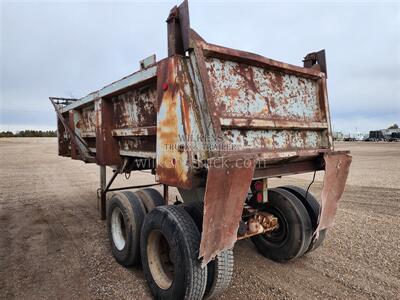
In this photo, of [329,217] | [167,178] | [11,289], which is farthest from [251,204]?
[11,289]

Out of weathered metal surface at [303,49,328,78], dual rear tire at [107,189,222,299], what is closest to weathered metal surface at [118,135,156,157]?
dual rear tire at [107,189,222,299]

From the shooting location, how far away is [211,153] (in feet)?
7.97

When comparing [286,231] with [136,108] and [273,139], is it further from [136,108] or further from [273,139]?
[136,108]

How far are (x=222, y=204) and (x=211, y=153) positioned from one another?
1.44ft

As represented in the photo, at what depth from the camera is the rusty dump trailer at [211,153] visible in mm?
2416

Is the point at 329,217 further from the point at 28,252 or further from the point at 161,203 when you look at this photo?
the point at 28,252

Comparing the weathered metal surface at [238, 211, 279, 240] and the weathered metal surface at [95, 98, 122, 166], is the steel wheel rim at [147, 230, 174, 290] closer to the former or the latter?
the weathered metal surface at [238, 211, 279, 240]

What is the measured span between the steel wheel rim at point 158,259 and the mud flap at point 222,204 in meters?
0.69

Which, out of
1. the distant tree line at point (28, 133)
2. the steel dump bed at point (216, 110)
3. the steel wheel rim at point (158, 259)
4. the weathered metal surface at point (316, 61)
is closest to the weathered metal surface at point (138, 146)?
the steel dump bed at point (216, 110)

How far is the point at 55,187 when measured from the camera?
9.06m

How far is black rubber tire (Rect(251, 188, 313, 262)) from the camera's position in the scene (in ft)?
11.3

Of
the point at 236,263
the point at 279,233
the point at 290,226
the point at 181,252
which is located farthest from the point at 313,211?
the point at 181,252

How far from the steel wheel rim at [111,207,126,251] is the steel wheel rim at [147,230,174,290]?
0.92 m

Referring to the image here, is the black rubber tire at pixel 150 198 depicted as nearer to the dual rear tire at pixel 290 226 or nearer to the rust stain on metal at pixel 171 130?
the rust stain on metal at pixel 171 130
